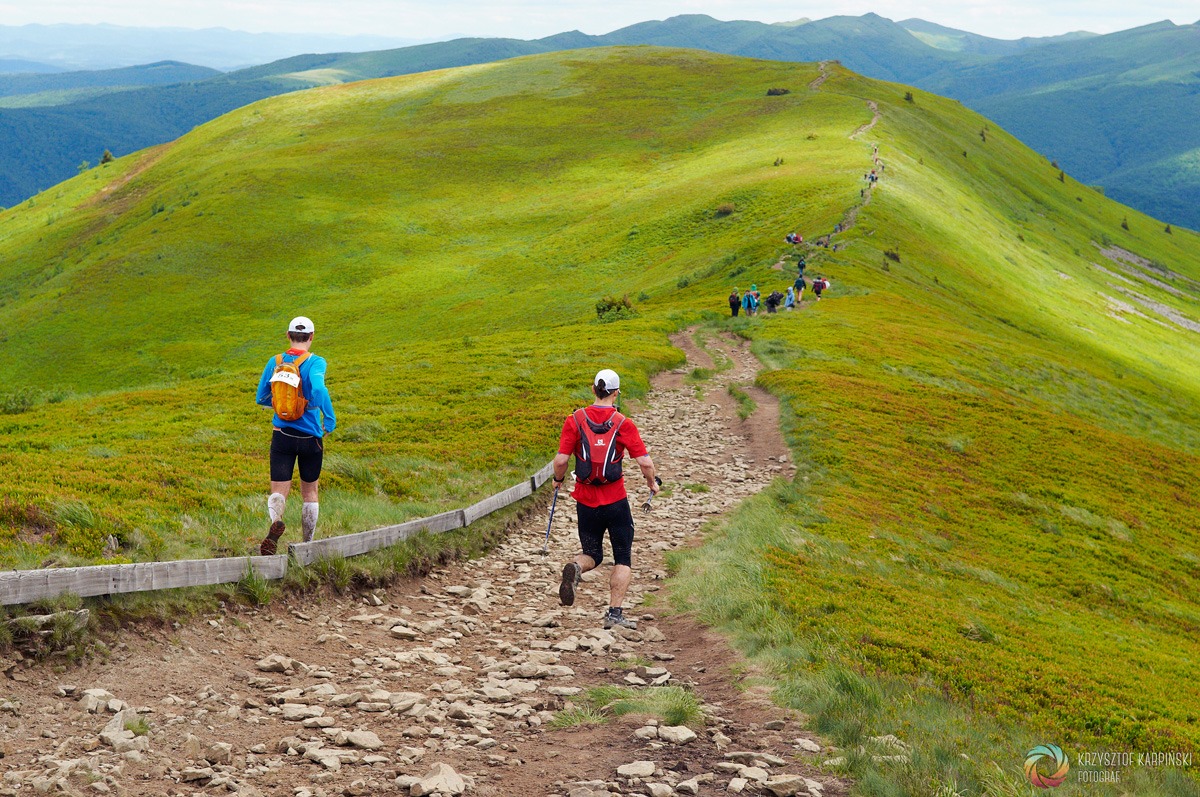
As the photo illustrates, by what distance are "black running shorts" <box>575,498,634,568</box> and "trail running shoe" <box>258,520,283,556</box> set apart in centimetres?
444

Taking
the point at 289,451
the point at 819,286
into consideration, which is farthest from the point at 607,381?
the point at 819,286

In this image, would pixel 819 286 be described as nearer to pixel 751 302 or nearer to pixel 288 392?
pixel 751 302

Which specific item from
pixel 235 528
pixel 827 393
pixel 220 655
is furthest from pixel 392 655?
pixel 827 393

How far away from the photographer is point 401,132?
146 metres

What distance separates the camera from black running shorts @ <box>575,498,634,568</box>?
1289cm

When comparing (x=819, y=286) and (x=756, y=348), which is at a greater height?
(x=819, y=286)

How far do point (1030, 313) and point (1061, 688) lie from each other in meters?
72.5

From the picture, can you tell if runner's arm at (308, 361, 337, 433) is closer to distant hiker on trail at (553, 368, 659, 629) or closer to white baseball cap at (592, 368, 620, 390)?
distant hiker on trail at (553, 368, 659, 629)

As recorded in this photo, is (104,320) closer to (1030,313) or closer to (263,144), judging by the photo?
(263,144)

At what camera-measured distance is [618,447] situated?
1266 centimetres

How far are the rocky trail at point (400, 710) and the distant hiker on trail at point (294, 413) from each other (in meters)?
1.57

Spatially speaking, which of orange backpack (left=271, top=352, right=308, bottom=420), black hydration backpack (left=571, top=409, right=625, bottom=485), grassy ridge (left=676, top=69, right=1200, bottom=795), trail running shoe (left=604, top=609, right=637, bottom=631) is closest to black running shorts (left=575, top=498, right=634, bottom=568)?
black hydration backpack (left=571, top=409, right=625, bottom=485)
